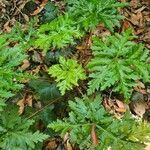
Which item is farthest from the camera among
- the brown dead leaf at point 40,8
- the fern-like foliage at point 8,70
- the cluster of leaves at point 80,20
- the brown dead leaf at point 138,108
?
the brown dead leaf at point 40,8

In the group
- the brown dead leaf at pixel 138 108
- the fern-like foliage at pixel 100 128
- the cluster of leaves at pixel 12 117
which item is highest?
the cluster of leaves at pixel 12 117

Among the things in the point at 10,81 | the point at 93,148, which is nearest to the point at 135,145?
the point at 93,148

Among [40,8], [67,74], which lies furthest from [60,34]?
[40,8]

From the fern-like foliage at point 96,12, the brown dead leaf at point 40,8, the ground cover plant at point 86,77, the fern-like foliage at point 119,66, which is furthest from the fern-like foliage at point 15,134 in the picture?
the brown dead leaf at point 40,8

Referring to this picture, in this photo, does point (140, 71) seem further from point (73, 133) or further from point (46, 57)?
point (46, 57)

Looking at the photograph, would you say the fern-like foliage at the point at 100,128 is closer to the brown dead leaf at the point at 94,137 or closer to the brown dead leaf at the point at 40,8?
the brown dead leaf at the point at 94,137

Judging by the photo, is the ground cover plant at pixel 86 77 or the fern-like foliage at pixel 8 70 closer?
the fern-like foliage at pixel 8 70
